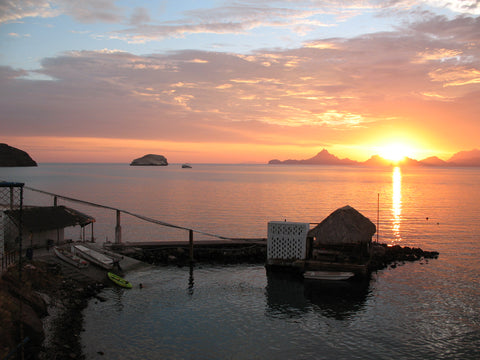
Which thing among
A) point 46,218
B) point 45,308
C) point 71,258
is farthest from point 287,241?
point 46,218

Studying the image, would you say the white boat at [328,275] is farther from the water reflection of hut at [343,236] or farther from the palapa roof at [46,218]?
the palapa roof at [46,218]

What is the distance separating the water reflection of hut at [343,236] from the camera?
3269cm

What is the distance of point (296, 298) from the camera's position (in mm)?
26672

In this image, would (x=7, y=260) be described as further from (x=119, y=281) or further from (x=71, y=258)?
(x=119, y=281)

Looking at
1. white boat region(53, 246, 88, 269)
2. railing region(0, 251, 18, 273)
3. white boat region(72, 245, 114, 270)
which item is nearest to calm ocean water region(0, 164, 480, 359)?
white boat region(72, 245, 114, 270)

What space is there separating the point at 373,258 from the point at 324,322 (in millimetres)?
15256

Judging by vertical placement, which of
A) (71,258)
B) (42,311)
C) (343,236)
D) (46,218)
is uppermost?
(46,218)

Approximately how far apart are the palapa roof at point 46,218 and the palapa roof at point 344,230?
2002 cm

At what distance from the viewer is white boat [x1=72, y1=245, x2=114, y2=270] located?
2908cm

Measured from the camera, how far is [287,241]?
3177 cm

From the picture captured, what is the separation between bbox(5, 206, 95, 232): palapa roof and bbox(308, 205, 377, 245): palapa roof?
65.7ft

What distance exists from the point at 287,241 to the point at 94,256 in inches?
589

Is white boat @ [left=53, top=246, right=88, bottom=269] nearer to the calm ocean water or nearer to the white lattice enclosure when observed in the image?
the calm ocean water

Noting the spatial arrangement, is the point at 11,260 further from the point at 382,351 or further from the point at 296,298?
the point at 382,351
